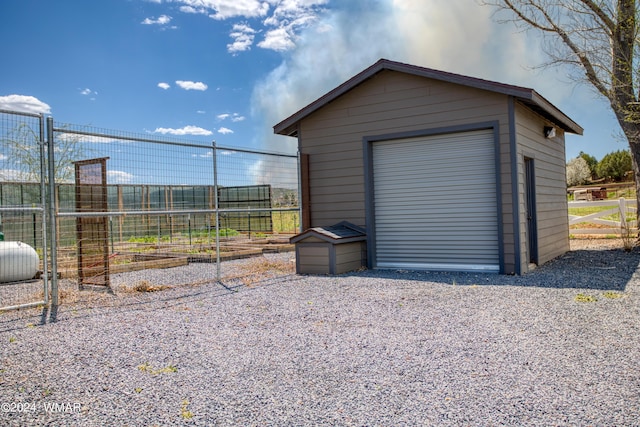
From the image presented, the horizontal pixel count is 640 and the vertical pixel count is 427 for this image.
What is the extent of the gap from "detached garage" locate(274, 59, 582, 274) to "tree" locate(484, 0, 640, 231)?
125 inches

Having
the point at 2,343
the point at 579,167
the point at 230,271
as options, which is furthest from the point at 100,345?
the point at 579,167

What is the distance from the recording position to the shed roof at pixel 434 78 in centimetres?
761

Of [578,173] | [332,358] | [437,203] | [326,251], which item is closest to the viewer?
[332,358]

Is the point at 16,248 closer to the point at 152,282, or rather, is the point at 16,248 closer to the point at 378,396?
the point at 152,282

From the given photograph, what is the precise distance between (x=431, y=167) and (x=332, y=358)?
5.59 metres

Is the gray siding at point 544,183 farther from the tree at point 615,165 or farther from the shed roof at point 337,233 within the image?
the tree at point 615,165

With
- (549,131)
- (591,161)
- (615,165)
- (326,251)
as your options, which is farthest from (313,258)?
(591,161)

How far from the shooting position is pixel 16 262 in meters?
8.12

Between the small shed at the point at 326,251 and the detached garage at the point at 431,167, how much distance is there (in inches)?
17.6

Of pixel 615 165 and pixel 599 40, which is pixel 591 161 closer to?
pixel 615 165

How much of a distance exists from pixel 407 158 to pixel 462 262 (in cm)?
210

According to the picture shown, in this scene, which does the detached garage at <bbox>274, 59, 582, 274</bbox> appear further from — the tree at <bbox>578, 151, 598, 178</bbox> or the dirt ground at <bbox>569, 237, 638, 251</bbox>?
the tree at <bbox>578, 151, 598, 178</bbox>

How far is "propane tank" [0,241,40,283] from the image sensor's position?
8.01 m

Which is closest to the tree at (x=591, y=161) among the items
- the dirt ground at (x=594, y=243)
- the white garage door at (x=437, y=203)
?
the dirt ground at (x=594, y=243)
